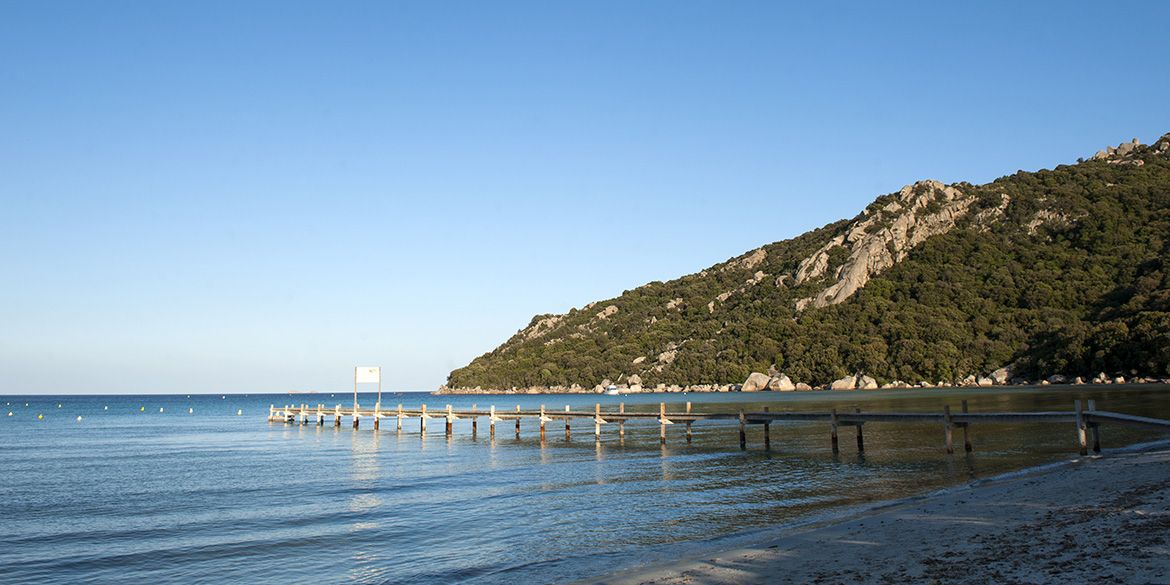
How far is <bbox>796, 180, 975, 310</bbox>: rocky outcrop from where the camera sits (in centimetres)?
15988

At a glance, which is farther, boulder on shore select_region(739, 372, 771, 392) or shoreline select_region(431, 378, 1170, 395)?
boulder on shore select_region(739, 372, 771, 392)

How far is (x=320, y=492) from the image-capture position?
28547 millimetres

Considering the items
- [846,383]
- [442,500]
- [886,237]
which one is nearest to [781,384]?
[846,383]

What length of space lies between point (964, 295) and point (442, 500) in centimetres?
13765

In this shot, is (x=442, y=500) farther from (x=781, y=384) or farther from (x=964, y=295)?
(x=964, y=295)

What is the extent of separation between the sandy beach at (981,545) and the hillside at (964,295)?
91.5 metres

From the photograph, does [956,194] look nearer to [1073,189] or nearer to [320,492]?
[1073,189]

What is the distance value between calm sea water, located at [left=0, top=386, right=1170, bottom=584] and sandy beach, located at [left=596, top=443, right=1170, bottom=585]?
7.79ft

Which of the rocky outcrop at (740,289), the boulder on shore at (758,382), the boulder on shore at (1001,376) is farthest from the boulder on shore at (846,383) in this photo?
the rocky outcrop at (740,289)

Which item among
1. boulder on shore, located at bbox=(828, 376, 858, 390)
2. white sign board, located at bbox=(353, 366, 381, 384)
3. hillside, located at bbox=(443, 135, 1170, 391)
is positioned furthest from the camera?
boulder on shore, located at bbox=(828, 376, 858, 390)

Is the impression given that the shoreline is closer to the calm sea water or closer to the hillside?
the hillside

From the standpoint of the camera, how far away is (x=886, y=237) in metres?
161

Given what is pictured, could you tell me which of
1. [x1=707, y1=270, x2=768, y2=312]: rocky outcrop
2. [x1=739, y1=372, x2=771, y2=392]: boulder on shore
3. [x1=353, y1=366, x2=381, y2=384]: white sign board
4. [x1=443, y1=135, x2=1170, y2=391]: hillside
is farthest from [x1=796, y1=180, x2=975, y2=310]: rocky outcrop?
[x1=353, y1=366, x2=381, y2=384]: white sign board

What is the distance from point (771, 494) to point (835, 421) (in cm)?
1398
